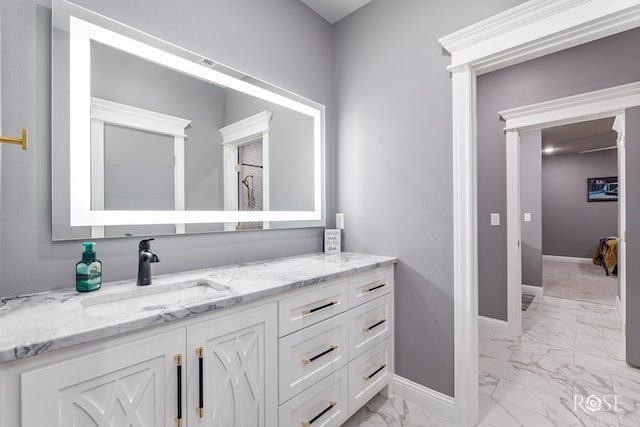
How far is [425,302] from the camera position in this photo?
73.2 inches

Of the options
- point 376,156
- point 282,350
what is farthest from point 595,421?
point 376,156

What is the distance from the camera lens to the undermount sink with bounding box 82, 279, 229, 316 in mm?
1026

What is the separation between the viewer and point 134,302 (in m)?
1.13

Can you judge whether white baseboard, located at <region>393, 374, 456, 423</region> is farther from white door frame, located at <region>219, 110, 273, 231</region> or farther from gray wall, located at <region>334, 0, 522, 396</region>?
white door frame, located at <region>219, 110, 273, 231</region>

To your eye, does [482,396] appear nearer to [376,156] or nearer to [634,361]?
[634,361]

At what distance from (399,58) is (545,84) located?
5.92 ft

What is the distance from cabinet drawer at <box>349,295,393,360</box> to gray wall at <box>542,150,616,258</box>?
763 cm

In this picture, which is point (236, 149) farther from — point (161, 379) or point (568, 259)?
point (568, 259)

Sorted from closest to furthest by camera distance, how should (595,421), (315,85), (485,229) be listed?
(595,421) → (315,85) → (485,229)

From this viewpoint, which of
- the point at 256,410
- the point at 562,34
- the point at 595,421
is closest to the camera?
the point at 256,410

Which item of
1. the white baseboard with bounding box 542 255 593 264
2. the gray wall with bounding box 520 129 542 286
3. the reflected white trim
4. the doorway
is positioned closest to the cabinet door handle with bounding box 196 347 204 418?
the reflected white trim

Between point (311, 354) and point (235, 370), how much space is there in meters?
0.41

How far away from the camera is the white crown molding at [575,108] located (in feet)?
7.94

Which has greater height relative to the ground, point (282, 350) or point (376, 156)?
point (376, 156)
